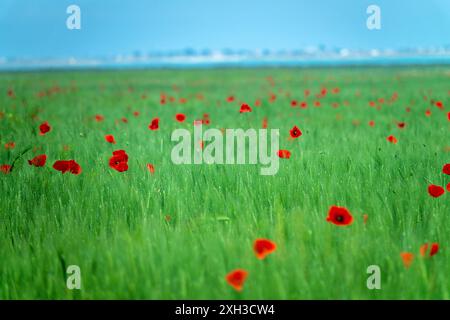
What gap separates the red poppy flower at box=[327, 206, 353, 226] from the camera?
1.92 m

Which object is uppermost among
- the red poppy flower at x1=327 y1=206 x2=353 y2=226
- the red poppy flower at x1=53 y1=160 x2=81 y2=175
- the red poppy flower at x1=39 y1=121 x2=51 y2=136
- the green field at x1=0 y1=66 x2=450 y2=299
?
the red poppy flower at x1=39 y1=121 x2=51 y2=136

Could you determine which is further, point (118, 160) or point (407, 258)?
point (118, 160)

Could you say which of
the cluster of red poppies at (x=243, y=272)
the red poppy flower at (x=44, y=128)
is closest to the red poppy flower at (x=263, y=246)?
the cluster of red poppies at (x=243, y=272)

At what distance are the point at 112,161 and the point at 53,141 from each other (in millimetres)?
2176

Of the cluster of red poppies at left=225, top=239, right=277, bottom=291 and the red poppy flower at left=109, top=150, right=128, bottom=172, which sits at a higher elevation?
the red poppy flower at left=109, top=150, right=128, bottom=172

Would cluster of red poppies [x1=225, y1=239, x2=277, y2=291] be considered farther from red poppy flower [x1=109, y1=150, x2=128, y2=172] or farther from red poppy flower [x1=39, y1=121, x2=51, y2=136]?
red poppy flower [x1=39, y1=121, x2=51, y2=136]

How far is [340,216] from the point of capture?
193 centimetres

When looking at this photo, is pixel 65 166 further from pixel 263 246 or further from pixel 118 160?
pixel 263 246

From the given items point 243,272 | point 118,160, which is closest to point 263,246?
point 243,272

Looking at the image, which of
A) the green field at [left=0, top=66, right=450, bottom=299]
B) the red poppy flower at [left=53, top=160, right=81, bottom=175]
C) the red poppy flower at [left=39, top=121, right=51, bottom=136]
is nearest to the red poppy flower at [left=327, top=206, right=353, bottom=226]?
the green field at [left=0, top=66, right=450, bottom=299]

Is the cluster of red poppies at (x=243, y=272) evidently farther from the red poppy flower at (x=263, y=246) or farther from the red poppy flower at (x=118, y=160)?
the red poppy flower at (x=118, y=160)

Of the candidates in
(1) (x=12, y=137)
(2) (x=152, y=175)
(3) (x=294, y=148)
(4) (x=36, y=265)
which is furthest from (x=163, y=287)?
(1) (x=12, y=137)

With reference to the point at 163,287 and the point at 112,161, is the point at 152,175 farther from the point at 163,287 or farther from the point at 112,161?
the point at 163,287

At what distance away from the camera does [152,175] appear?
3.24 meters
